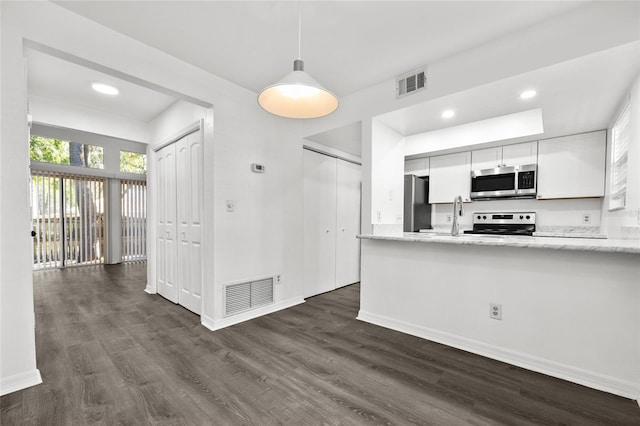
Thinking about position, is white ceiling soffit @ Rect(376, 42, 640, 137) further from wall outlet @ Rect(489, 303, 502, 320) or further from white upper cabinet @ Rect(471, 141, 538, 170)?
wall outlet @ Rect(489, 303, 502, 320)

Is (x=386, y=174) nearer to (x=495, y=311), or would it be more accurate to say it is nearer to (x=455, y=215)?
(x=455, y=215)

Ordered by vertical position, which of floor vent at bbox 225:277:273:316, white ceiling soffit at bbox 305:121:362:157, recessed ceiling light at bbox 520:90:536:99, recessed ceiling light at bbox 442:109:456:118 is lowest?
floor vent at bbox 225:277:273:316

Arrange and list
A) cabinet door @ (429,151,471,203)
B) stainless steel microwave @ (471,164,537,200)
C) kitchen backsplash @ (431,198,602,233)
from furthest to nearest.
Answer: cabinet door @ (429,151,471,203)
stainless steel microwave @ (471,164,537,200)
kitchen backsplash @ (431,198,602,233)

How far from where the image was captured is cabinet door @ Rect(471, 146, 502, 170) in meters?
3.93

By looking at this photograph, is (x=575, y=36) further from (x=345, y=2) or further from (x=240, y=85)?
(x=240, y=85)

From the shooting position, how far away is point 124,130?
428cm

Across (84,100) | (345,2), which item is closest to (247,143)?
(345,2)

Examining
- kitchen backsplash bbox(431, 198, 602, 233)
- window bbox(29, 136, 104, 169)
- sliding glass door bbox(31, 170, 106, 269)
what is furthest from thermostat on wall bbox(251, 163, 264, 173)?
sliding glass door bbox(31, 170, 106, 269)

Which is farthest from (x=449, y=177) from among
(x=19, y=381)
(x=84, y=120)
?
(x=84, y=120)

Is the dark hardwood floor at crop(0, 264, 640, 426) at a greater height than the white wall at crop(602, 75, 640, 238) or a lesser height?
lesser

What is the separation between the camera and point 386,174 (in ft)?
10.8

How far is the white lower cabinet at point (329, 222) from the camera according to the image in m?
3.95

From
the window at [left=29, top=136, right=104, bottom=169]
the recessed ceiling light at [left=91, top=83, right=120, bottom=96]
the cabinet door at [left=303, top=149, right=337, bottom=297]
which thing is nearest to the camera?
the recessed ceiling light at [left=91, top=83, right=120, bottom=96]

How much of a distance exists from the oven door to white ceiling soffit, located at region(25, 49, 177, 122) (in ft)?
14.5
